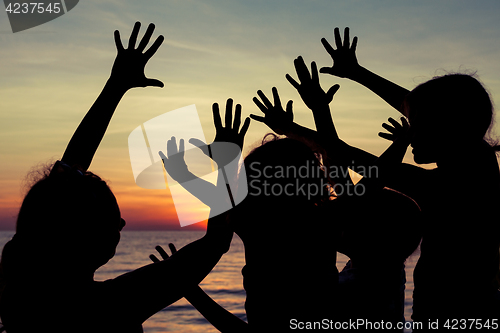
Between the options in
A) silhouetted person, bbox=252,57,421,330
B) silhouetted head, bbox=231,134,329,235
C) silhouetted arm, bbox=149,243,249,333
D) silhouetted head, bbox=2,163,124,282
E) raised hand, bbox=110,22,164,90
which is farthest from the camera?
raised hand, bbox=110,22,164,90

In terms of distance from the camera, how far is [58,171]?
5.05ft

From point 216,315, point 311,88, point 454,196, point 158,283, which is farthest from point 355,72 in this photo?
point 158,283

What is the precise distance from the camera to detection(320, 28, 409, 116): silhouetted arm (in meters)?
2.45

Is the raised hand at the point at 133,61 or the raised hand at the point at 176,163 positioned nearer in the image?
the raised hand at the point at 176,163

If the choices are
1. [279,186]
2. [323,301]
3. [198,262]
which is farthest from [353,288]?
[198,262]

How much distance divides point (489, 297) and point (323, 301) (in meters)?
0.82

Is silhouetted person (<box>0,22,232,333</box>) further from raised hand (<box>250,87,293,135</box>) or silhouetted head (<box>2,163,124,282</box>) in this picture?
raised hand (<box>250,87,293,135</box>)

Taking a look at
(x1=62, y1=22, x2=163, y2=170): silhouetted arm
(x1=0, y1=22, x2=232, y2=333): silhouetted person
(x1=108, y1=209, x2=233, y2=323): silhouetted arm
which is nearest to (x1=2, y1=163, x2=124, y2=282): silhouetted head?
(x1=0, y1=22, x2=232, y2=333): silhouetted person

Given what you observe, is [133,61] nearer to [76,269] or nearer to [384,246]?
[76,269]

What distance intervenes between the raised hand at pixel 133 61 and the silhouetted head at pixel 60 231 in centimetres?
90

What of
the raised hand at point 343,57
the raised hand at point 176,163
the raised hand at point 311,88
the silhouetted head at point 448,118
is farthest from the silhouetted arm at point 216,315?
the raised hand at point 343,57

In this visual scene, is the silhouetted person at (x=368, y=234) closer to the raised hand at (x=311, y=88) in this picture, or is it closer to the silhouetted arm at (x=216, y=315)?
the raised hand at (x=311, y=88)

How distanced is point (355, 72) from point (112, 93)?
1439 millimetres

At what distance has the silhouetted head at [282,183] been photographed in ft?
6.16
